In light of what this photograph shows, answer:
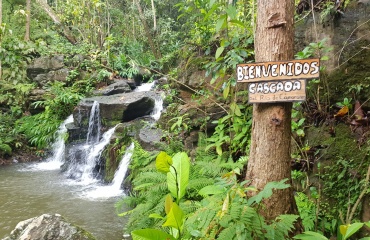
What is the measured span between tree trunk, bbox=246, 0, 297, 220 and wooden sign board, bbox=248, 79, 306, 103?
0.06 meters

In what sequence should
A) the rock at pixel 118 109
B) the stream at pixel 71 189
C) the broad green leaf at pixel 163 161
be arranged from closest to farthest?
1. the broad green leaf at pixel 163 161
2. the stream at pixel 71 189
3. the rock at pixel 118 109

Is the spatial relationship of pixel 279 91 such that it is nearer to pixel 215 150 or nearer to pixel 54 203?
pixel 215 150

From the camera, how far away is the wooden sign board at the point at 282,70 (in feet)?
7.23

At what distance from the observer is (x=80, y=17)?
14688 millimetres

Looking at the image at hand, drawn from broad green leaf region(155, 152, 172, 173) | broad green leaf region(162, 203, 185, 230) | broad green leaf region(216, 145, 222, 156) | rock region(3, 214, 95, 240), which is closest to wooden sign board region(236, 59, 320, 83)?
broad green leaf region(155, 152, 172, 173)

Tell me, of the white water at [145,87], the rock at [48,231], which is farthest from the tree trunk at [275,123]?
the white water at [145,87]

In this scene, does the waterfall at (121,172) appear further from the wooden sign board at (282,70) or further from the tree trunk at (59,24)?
the tree trunk at (59,24)

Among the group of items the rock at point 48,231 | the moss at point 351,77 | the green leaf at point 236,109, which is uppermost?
the moss at point 351,77

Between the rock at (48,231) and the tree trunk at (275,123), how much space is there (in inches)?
86.4

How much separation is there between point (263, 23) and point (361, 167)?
5.34ft

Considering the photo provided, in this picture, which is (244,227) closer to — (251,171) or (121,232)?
(251,171)

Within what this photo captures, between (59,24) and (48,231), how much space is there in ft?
53.2

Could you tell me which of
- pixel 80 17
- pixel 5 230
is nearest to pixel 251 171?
pixel 5 230

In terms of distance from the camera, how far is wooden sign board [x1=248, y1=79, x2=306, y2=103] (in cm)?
221
